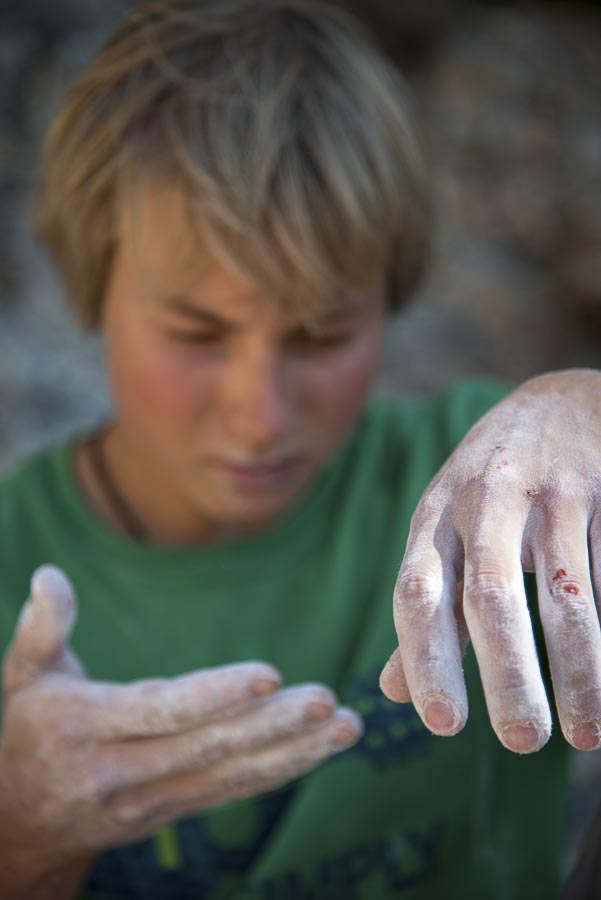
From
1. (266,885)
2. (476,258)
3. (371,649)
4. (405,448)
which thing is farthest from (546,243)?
(266,885)

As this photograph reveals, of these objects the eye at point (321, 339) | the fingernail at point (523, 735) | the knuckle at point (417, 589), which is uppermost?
the knuckle at point (417, 589)

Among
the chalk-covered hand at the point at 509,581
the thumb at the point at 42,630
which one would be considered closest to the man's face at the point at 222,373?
the thumb at the point at 42,630

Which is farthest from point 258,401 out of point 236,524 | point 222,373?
point 236,524

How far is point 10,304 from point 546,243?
0.96 m

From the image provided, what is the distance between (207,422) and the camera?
2.83 ft

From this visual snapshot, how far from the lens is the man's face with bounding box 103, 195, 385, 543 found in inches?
32.0

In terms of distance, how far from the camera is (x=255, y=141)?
2.67 feet

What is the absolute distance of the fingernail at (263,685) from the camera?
0.64 meters

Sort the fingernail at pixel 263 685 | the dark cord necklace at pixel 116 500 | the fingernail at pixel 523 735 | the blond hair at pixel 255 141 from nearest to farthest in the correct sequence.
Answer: the fingernail at pixel 523 735
the fingernail at pixel 263 685
the blond hair at pixel 255 141
the dark cord necklace at pixel 116 500

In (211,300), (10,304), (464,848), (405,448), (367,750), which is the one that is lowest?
(464,848)

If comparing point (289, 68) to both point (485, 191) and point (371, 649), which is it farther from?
point (485, 191)

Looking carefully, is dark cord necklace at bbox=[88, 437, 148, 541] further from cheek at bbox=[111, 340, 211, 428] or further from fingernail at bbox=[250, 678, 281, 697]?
fingernail at bbox=[250, 678, 281, 697]

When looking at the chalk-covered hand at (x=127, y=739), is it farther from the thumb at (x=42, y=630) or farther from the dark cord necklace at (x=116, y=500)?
the dark cord necklace at (x=116, y=500)

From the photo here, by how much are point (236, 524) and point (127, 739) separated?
0.35 m
